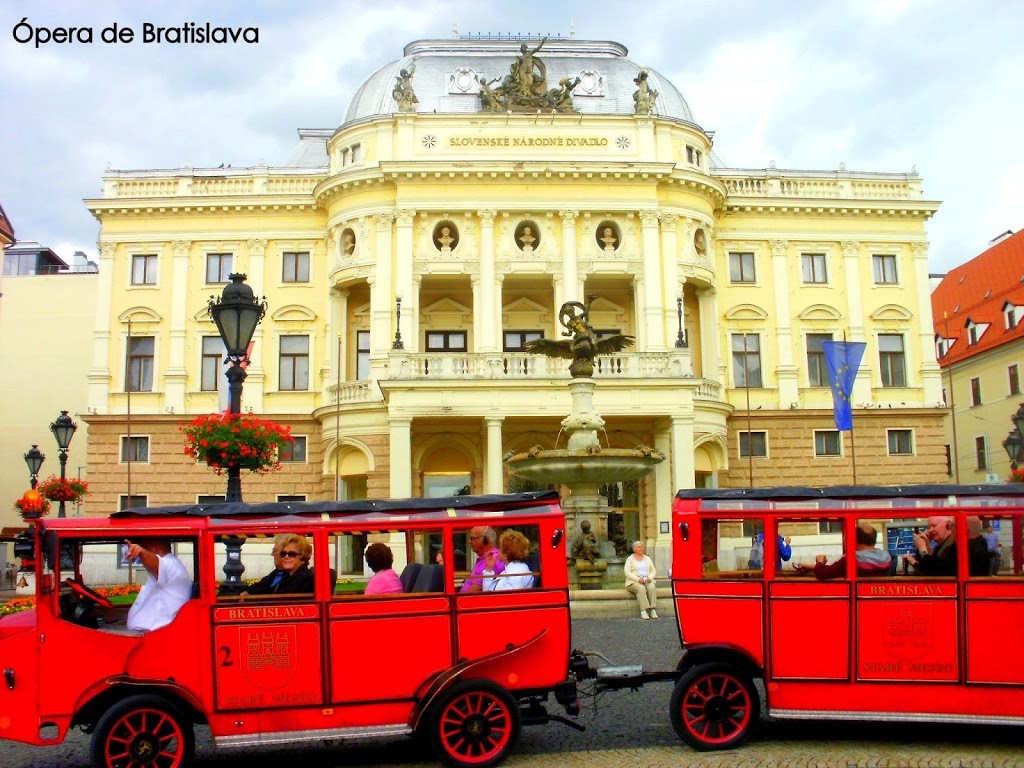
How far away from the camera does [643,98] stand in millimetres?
38312

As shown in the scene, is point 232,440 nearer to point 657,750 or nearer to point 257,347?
point 657,750

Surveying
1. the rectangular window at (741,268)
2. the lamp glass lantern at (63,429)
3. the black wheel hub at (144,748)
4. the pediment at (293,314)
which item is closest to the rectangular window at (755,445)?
the rectangular window at (741,268)

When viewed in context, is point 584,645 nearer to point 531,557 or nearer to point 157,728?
point 531,557

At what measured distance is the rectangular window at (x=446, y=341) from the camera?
1540 inches

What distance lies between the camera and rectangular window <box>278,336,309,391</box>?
1548 inches

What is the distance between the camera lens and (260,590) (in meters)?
9.20

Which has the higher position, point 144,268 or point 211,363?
point 144,268

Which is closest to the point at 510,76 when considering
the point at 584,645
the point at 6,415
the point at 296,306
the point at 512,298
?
the point at 512,298

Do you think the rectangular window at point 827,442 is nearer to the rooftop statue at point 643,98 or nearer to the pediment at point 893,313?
the pediment at point 893,313

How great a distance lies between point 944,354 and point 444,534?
50318 millimetres

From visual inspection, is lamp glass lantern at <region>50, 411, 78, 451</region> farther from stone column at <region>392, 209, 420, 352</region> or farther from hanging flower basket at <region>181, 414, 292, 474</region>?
hanging flower basket at <region>181, 414, 292, 474</region>

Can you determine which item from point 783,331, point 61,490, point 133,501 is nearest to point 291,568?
point 61,490

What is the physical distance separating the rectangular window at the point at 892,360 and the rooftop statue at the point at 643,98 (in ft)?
42.2

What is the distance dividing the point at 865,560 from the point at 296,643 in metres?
5.13
